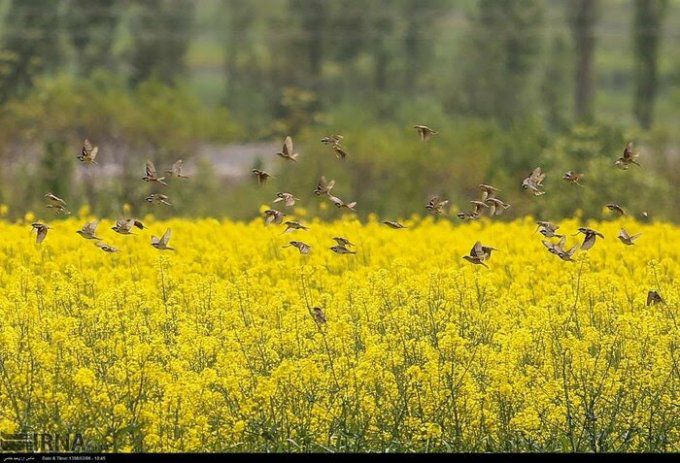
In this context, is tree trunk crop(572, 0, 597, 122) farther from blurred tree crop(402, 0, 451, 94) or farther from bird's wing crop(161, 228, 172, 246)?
blurred tree crop(402, 0, 451, 94)

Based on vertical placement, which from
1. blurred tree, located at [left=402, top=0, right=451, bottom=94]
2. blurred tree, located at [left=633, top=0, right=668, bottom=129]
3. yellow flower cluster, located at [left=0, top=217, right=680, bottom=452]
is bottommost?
yellow flower cluster, located at [left=0, top=217, right=680, bottom=452]

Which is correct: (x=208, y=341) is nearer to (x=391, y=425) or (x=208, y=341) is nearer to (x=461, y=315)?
(x=391, y=425)

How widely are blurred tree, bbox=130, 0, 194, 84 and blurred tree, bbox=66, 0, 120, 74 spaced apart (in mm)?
951

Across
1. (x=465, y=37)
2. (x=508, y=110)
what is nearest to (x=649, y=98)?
(x=508, y=110)

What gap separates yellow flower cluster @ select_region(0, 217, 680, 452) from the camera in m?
6.31

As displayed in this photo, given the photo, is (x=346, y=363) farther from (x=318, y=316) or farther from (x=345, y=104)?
(x=345, y=104)

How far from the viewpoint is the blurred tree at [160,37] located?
138 feet

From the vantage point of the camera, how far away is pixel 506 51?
4725 centimetres

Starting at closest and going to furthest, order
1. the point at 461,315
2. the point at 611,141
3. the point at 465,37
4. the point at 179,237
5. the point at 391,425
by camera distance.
Answer: the point at 391,425 → the point at 461,315 → the point at 179,237 → the point at 611,141 → the point at 465,37

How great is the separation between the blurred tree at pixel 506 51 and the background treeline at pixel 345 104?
7 centimetres

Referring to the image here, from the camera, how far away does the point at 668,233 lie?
1063 centimetres

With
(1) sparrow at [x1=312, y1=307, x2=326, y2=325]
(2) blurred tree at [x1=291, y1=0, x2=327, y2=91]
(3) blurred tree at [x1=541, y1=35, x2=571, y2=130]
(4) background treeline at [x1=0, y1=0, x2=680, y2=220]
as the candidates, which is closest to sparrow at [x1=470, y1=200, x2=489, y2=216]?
(1) sparrow at [x1=312, y1=307, x2=326, y2=325]

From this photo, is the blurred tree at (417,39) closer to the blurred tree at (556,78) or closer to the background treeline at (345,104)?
the background treeline at (345,104)

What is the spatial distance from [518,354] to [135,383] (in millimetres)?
1817
